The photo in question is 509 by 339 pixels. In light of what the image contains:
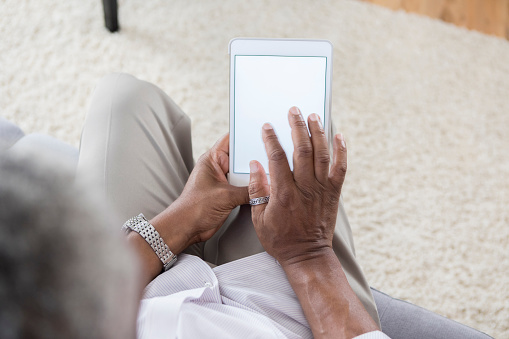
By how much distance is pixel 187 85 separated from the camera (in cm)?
145

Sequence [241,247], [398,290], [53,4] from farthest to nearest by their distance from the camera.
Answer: [53,4] → [398,290] → [241,247]

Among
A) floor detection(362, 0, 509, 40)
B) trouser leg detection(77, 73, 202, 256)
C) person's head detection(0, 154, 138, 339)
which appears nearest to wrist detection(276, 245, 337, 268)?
trouser leg detection(77, 73, 202, 256)

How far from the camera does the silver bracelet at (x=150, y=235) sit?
685 mm

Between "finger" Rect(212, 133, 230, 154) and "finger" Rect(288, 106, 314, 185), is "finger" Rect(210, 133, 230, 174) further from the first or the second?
"finger" Rect(288, 106, 314, 185)

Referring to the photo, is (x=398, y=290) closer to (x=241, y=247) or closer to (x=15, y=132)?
(x=241, y=247)

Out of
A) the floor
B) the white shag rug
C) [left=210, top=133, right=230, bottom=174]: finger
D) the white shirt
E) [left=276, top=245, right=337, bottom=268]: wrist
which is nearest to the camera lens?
the white shirt

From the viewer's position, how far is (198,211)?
728 millimetres

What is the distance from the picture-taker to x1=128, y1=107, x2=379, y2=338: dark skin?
2.09 feet

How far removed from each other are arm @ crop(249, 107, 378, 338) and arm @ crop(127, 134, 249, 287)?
3.2 inches

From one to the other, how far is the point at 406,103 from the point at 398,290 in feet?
1.96

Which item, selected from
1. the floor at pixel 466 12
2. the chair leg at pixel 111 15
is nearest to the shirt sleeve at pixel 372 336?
the chair leg at pixel 111 15

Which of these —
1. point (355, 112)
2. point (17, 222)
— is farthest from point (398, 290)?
point (17, 222)

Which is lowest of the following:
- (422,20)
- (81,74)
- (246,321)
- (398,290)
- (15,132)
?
(398,290)

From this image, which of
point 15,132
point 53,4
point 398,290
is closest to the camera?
point 15,132
